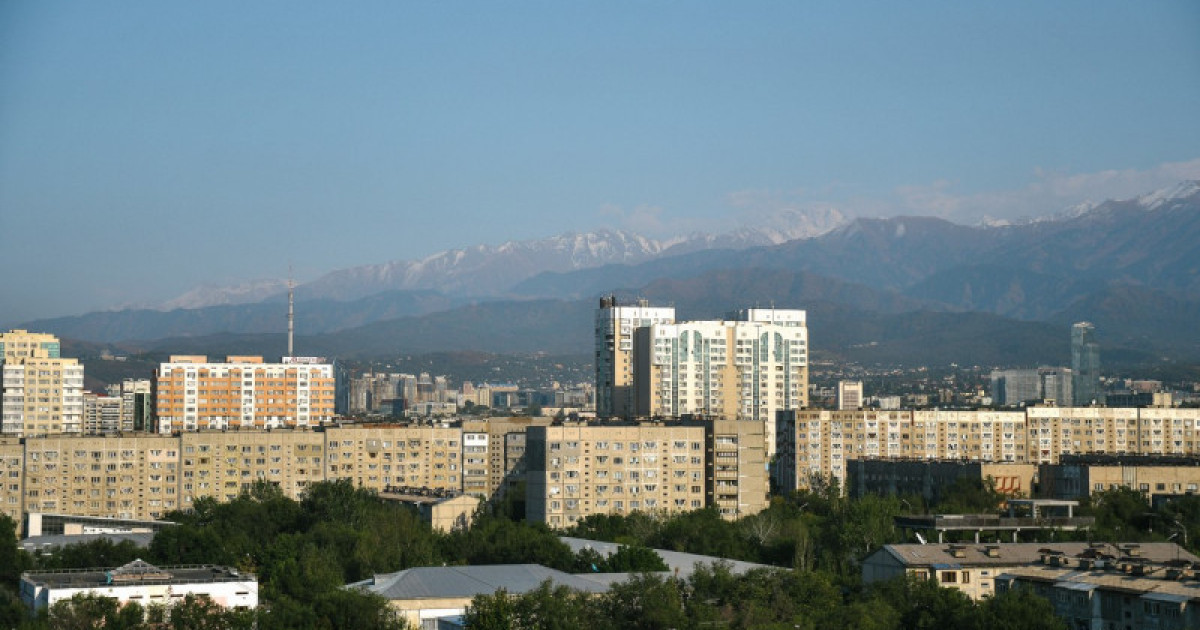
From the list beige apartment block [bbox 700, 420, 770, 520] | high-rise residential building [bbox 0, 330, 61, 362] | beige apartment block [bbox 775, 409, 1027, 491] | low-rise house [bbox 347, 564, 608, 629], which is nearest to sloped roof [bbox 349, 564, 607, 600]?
low-rise house [bbox 347, 564, 608, 629]

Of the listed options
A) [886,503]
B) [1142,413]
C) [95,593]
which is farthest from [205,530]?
[1142,413]

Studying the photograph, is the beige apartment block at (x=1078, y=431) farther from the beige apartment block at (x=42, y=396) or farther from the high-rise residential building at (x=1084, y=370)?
the high-rise residential building at (x=1084, y=370)

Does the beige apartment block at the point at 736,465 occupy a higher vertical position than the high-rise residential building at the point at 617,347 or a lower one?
lower

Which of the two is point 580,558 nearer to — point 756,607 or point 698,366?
point 756,607

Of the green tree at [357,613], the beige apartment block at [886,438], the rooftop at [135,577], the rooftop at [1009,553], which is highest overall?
the beige apartment block at [886,438]

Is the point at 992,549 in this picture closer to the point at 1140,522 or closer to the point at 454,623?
the point at 454,623

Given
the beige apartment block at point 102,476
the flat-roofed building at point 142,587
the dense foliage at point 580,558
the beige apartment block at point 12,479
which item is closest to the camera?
the dense foliage at point 580,558

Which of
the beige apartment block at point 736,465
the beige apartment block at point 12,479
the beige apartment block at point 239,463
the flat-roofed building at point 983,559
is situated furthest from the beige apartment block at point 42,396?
the flat-roofed building at point 983,559
